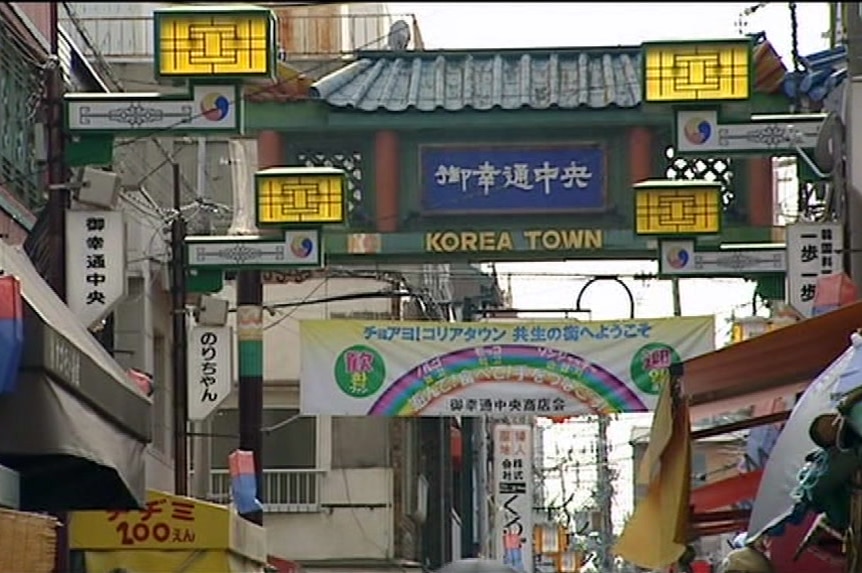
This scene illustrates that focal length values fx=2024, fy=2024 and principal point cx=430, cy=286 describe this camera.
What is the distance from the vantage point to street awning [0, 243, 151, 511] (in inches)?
344

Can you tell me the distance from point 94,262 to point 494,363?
18.5 feet

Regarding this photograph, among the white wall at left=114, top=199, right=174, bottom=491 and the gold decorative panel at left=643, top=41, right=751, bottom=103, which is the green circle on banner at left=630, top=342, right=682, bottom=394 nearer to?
the gold decorative panel at left=643, top=41, right=751, bottom=103

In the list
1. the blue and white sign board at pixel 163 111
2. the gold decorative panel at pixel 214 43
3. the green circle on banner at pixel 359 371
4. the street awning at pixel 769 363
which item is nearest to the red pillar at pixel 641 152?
the green circle on banner at pixel 359 371

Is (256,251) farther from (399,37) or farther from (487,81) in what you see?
(399,37)

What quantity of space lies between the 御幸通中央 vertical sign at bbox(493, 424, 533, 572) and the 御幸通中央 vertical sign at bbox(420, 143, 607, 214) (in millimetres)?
15935

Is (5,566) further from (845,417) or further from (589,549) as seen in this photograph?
(589,549)

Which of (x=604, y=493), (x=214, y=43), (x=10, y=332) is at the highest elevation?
(x=214, y=43)

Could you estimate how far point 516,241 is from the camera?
21266 millimetres

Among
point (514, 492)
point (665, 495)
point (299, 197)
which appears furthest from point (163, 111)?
point (514, 492)

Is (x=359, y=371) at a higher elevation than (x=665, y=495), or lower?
higher

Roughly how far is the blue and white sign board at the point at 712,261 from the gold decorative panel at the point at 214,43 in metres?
4.59

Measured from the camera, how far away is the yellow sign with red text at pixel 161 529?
15.6 m

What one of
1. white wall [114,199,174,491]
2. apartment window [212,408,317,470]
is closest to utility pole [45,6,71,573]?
white wall [114,199,174,491]

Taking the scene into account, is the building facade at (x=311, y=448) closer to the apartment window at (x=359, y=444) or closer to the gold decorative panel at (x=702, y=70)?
the apartment window at (x=359, y=444)
